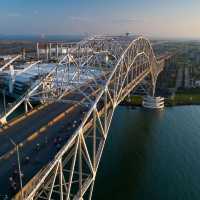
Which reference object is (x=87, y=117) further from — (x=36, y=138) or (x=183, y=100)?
(x=183, y=100)

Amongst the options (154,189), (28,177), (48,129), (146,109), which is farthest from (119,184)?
(146,109)

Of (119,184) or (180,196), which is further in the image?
(119,184)

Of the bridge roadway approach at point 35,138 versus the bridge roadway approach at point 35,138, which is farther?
the bridge roadway approach at point 35,138

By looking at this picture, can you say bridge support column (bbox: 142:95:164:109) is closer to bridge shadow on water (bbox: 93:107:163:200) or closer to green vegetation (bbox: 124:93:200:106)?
green vegetation (bbox: 124:93:200:106)

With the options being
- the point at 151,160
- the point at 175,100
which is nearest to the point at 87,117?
the point at 151,160

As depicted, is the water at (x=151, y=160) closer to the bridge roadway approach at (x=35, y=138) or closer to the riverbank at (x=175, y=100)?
the bridge roadway approach at (x=35, y=138)

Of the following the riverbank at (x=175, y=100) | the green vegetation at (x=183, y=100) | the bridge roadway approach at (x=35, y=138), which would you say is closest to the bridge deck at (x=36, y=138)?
the bridge roadway approach at (x=35, y=138)

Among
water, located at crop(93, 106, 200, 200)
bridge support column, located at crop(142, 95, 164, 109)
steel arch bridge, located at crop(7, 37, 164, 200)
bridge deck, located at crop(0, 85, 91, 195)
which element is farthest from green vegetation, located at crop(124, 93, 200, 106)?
bridge deck, located at crop(0, 85, 91, 195)

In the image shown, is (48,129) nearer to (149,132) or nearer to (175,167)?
(175,167)
